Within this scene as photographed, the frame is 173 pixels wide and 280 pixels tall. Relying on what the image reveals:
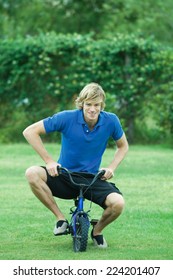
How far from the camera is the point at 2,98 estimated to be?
20.6 meters

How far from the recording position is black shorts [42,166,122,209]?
834 cm

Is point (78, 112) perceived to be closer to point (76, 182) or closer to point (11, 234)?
point (76, 182)

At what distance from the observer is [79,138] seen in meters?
8.37

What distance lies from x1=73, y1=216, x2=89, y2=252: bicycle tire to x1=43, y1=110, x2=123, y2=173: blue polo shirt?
56 cm

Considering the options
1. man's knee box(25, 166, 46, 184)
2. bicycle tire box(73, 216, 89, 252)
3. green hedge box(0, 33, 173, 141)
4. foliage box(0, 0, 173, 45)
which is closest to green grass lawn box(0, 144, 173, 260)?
bicycle tire box(73, 216, 89, 252)

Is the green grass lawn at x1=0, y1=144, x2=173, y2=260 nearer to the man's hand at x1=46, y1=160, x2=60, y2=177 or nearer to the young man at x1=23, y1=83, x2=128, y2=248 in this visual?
the young man at x1=23, y1=83, x2=128, y2=248

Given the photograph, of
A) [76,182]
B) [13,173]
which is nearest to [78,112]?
[76,182]

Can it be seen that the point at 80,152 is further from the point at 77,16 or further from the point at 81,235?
the point at 77,16

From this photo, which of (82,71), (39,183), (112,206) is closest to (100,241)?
(112,206)

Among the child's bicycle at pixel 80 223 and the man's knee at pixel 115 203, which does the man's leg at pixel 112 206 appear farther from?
the child's bicycle at pixel 80 223

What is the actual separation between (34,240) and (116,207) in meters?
0.99

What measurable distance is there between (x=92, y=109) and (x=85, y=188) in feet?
2.39

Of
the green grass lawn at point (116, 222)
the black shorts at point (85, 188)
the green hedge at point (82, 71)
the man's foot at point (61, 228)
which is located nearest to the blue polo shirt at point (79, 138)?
the black shorts at point (85, 188)

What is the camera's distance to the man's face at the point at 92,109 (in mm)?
8266
